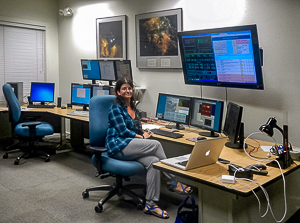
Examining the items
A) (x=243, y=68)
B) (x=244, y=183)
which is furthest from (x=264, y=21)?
(x=244, y=183)

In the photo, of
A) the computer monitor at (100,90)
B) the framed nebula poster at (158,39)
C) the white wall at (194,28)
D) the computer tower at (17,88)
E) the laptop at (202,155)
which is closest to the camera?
the laptop at (202,155)

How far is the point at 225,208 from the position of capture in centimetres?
191

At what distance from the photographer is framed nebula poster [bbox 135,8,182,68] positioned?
4000mm

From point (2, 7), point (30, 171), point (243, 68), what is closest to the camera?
point (243, 68)

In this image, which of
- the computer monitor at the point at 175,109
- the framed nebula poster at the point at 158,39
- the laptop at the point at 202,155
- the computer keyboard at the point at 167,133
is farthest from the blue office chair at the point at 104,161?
the framed nebula poster at the point at 158,39

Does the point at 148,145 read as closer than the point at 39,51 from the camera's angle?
Yes

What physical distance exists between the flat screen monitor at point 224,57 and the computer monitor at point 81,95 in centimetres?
178

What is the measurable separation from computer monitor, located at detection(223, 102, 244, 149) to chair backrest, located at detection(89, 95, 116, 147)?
1146 mm

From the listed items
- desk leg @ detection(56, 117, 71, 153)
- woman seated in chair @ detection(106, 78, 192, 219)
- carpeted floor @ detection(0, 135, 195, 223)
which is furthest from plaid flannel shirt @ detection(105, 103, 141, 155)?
desk leg @ detection(56, 117, 71, 153)

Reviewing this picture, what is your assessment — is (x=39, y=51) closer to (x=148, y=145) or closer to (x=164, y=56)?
(x=164, y=56)

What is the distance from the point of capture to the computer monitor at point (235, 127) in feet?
8.63

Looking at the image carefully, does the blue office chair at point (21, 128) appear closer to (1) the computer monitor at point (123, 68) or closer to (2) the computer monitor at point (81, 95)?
(2) the computer monitor at point (81, 95)

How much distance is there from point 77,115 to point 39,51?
2311 mm

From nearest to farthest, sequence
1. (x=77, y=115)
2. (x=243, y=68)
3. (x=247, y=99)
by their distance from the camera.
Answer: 1. (x=243, y=68)
2. (x=247, y=99)
3. (x=77, y=115)
